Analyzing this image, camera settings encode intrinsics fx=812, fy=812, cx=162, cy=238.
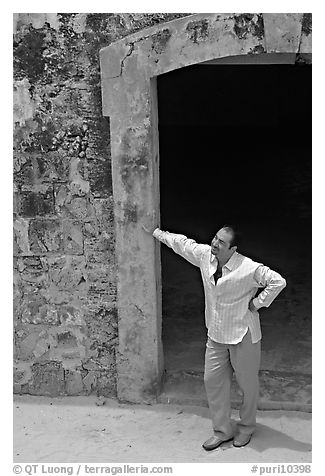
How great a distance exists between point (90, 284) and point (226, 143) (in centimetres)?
961

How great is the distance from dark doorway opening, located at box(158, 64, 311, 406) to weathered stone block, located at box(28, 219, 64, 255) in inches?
48.3

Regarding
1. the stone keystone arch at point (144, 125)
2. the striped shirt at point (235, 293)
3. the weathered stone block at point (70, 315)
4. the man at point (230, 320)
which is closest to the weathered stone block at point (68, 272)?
the weathered stone block at point (70, 315)

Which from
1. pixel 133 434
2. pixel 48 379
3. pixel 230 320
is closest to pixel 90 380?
pixel 48 379

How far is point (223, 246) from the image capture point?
4699 mm

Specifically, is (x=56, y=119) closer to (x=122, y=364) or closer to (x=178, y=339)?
(x=122, y=364)

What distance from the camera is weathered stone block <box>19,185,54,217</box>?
210 inches

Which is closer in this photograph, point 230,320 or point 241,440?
point 230,320

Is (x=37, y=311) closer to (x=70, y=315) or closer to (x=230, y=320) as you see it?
(x=70, y=315)

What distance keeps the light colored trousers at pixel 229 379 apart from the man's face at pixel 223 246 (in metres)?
0.49

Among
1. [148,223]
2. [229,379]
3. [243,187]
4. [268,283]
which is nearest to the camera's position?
[268,283]

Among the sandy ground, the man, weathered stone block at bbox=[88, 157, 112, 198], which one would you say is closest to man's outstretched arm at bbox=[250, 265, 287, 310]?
the man

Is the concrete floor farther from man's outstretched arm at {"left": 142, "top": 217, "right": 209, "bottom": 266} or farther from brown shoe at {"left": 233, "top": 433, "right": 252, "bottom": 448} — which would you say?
man's outstretched arm at {"left": 142, "top": 217, "right": 209, "bottom": 266}

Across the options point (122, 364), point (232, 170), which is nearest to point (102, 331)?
point (122, 364)

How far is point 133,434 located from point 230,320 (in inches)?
40.5
